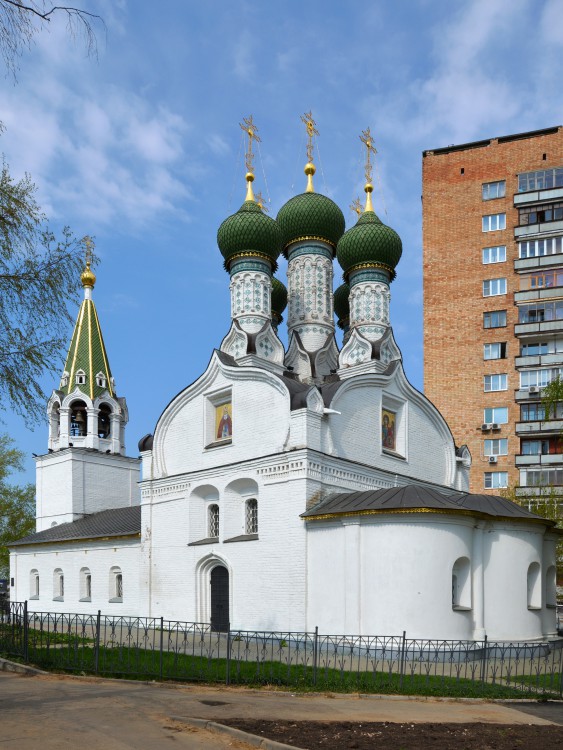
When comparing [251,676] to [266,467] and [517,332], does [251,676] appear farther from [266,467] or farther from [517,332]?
[517,332]

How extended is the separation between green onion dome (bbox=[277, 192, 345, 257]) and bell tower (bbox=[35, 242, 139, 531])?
7.79 meters

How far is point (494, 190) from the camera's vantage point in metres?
32.2

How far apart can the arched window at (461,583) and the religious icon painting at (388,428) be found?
4.31m

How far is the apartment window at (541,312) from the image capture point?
3017 cm

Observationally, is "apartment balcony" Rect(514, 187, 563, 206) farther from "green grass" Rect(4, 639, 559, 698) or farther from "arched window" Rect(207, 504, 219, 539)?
"green grass" Rect(4, 639, 559, 698)

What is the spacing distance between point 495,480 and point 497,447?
4.18 ft

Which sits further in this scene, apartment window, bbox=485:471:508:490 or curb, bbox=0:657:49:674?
apartment window, bbox=485:471:508:490

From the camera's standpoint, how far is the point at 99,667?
35.5 feet

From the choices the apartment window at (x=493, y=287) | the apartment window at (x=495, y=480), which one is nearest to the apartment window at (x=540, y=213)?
the apartment window at (x=493, y=287)

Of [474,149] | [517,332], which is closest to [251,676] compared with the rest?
[517,332]

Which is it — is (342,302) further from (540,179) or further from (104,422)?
(540,179)

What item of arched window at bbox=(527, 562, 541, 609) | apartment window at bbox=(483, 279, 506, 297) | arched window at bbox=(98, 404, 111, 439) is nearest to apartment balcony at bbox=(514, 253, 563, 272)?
apartment window at bbox=(483, 279, 506, 297)

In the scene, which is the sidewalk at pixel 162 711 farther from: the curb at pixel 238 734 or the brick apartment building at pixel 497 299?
the brick apartment building at pixel 497 299

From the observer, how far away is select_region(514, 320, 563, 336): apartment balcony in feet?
98.1
